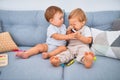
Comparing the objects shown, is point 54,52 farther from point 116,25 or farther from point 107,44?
point 116,25

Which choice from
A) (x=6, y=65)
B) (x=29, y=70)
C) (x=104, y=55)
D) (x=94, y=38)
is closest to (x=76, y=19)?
(x=94, y=38)

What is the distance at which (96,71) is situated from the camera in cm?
151

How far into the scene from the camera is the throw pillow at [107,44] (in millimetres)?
1712

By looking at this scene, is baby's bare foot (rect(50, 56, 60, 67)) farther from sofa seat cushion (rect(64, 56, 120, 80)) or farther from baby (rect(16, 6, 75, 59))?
baby (rect(16, 6, 75, 59))

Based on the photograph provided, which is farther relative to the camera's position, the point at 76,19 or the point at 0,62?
the point at 76,19

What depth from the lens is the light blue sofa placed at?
4.88 feet

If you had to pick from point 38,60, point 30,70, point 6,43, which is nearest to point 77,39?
point 38,60

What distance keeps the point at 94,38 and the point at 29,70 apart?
0.75m

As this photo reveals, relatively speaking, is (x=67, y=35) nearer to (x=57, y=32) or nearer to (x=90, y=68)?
(x=57, y=32)

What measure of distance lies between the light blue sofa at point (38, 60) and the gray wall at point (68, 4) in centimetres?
24

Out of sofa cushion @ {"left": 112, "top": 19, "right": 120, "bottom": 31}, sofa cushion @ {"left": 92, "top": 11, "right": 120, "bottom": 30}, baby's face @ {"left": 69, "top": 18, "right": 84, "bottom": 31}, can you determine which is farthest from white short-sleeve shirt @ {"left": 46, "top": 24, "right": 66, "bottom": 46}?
sofa cushion @ {"left": 112, "top": 19, "right": 120, "bottom": 31}

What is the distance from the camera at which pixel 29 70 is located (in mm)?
1560

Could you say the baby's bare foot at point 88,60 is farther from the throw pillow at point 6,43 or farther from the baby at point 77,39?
the throw pillow at point 6,43

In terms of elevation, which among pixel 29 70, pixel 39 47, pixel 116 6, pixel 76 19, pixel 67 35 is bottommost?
pixel 29 70
